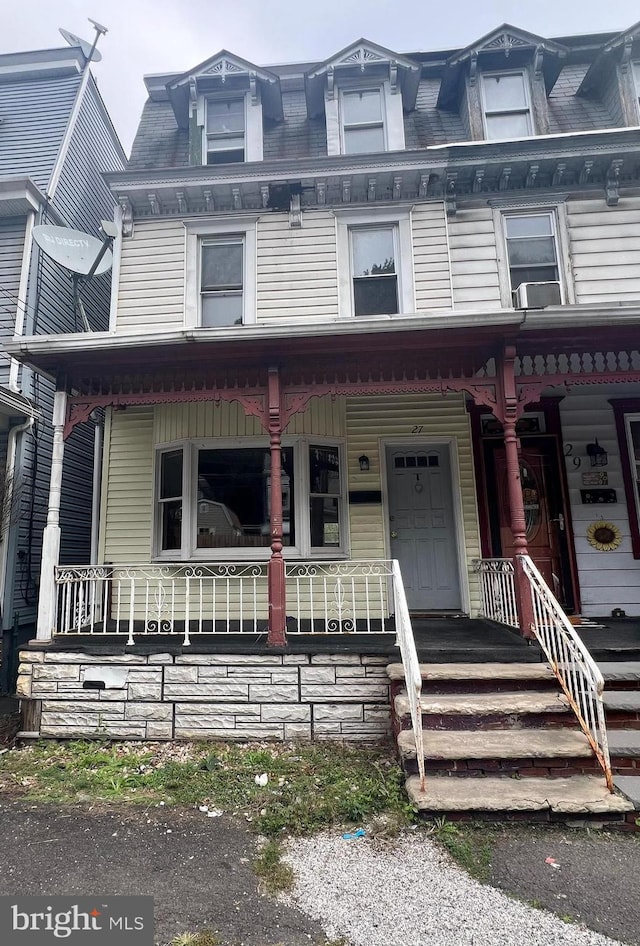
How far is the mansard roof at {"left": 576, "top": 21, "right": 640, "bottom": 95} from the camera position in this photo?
6.69 metres

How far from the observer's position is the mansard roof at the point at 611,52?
263 inches

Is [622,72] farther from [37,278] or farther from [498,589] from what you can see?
[37,278]

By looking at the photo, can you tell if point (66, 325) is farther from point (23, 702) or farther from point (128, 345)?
point (23, 702)

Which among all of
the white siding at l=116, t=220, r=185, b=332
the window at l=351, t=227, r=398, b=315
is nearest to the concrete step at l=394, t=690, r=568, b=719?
the window at l=351, t=227, r=398, b=315

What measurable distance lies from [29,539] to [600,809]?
666 centimetres

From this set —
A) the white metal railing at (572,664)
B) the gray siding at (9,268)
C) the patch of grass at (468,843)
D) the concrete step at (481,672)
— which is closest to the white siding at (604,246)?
the white metal railing at (572,664)

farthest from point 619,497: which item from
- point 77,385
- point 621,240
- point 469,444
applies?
point 77,385

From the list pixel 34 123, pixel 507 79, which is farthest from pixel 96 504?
pixel 507 79

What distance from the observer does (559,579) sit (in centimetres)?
622

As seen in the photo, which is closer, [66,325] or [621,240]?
[621,240]

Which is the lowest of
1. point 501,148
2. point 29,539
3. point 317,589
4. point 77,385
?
point 317,589

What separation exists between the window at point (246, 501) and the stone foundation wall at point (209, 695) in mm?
1741

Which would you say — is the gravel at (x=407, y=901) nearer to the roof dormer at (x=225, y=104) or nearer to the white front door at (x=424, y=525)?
the white front door at (x=424, y=525)

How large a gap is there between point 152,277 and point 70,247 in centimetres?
112
